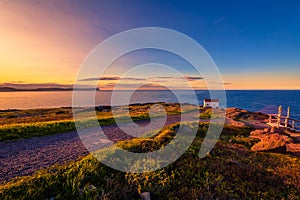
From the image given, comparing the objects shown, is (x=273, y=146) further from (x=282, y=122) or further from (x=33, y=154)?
(x=33, y=154)

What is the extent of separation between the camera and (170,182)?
21.0 feet

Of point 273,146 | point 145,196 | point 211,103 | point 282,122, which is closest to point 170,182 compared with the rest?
point 145,196

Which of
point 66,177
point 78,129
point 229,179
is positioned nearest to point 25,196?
point 66,177

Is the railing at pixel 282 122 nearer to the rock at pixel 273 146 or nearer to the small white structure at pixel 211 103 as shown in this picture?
the rock at pixel 273 146

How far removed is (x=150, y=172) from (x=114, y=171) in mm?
1314

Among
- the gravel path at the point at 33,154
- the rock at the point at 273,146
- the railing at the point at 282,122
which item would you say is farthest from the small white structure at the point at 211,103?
the gravel path at the point at 33,154

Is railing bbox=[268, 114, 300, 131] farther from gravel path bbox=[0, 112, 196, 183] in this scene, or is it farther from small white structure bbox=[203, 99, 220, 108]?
small white structure bbox=[203, 99, 220, 108]

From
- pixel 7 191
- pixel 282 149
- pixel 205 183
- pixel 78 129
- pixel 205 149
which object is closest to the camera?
pixel 7 191

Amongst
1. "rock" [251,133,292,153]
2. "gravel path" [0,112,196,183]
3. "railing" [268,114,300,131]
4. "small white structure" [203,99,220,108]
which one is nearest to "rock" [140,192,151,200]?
"gravel path" [0,112,196,183]

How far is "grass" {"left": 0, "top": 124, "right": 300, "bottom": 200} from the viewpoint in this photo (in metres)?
5.31

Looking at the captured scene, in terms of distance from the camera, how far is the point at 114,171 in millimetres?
6684

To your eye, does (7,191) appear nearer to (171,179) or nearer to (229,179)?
(171,179)

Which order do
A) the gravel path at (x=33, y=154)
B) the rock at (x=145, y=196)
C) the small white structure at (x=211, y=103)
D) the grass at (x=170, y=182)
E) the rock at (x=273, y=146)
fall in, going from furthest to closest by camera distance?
the small white structure at (x=211, y=103), the rock at (x=273, y=146), the gravel path at (x=33, y=154), the rock at (x=145, y=196), the grass at (x=170, y=182)

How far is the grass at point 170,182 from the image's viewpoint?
5309 millimetres
